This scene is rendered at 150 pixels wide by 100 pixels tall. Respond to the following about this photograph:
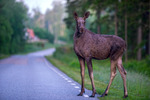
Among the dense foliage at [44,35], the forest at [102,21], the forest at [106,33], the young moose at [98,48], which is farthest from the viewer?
the dense foliage at [44,35]

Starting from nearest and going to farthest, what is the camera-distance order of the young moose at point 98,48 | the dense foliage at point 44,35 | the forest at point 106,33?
the young moose at point 98,48, the forest at point 106,33, the dense foliage at point 44,35

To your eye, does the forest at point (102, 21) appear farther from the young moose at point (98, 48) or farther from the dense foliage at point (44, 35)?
the young moose at point (98, 48)

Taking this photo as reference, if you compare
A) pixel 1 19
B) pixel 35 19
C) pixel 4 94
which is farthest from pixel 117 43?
pixel 35 19

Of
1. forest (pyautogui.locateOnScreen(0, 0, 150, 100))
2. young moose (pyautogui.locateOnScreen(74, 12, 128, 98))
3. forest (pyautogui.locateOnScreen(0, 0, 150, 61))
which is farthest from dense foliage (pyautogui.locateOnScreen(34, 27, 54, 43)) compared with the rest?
young moose (pyautogui.locateOnScreen(74, 12, 128, 98))

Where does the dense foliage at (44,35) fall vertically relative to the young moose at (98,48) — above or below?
below

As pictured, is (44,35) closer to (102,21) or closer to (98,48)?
(102,21)

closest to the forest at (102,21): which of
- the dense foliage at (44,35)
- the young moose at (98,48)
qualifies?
the dense foliage at (44,35)

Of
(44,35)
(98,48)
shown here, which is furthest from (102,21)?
(44,35)

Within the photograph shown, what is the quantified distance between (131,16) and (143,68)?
28.6 ft

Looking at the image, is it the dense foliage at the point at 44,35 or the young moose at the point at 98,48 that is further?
the dense foliage at the point at 44,35

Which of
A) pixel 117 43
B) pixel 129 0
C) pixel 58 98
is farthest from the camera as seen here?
pixel 129 0

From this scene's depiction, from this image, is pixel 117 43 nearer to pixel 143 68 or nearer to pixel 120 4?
pixel 143 68

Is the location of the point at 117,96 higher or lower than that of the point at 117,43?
lower

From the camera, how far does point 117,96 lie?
→ 417 inches
